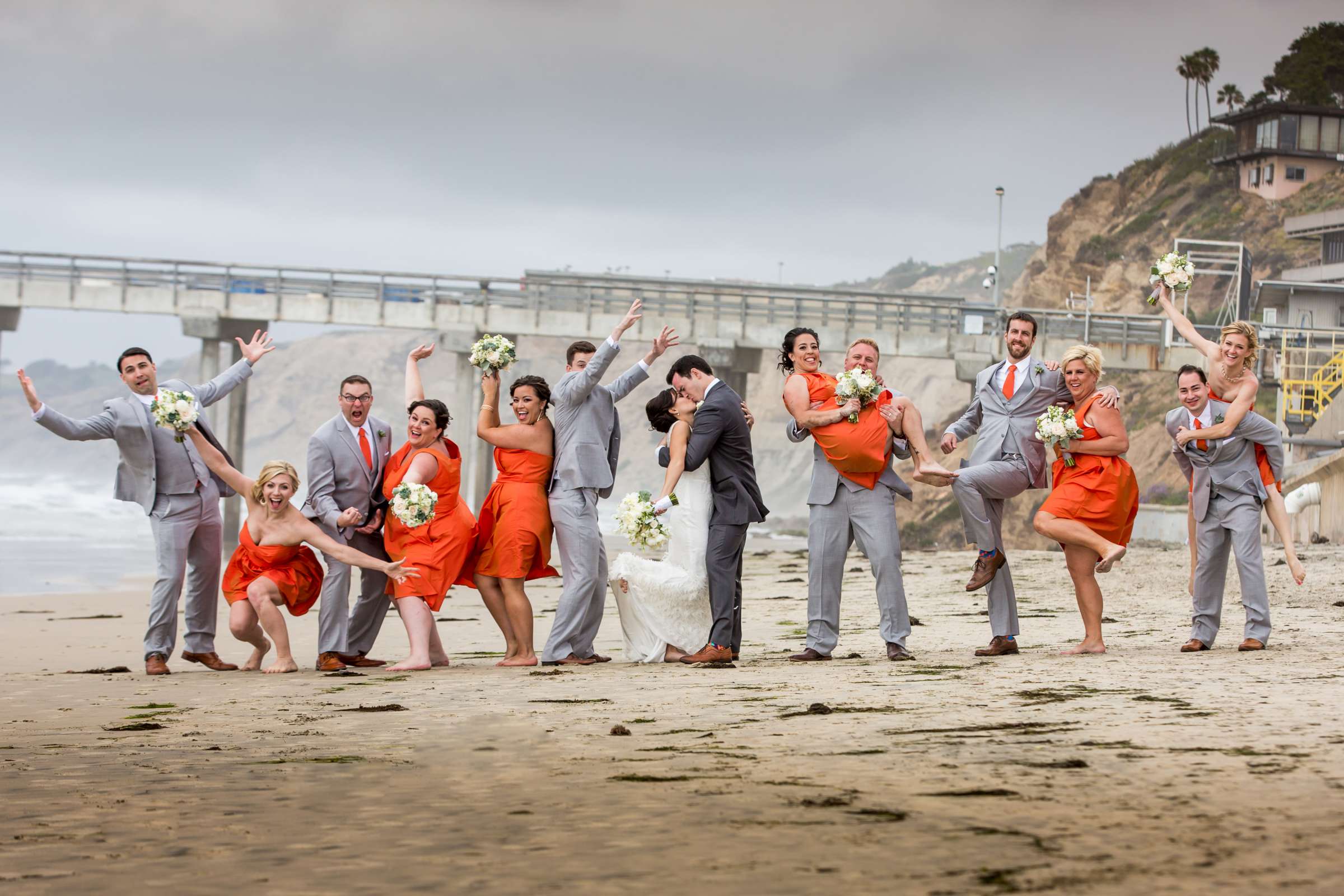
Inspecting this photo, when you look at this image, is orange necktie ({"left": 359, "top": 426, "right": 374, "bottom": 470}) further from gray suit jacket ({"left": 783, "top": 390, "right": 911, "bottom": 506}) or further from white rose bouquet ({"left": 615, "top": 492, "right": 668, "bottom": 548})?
gray suit jacket ({"left": 783, "top": 390, "right": 911, "bottom": 506})

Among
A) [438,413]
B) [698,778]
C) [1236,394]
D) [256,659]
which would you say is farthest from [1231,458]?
[256,659]

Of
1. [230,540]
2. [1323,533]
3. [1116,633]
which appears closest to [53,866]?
[1116,633]

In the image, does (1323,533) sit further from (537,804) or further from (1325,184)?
(1325,184)

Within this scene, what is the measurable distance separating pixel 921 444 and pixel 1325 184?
60.0m

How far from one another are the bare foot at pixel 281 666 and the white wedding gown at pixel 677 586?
206 centimetres

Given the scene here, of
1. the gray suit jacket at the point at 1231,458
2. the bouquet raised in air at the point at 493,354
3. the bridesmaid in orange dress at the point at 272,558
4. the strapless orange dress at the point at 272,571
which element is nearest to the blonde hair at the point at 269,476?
the bridesmaid in orange dress at the point at 272,558

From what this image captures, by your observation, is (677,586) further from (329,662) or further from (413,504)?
(329,662)

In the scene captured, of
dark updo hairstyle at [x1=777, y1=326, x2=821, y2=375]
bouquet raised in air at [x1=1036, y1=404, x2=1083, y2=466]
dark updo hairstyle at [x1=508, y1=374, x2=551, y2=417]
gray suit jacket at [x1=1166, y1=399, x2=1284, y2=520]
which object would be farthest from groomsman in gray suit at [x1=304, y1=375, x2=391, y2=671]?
gray suit jacket at [x1=1166, y1=399, x2=1284, y2=520]

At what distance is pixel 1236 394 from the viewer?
826cm

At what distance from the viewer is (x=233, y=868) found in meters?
3.58

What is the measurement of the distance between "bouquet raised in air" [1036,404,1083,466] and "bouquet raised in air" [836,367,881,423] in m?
0.98

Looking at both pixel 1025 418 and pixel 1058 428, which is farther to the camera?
pixel 1025 418

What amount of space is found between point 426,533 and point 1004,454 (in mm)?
3568

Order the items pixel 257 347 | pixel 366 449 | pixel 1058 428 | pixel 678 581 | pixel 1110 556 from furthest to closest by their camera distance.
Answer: pixel 257 347
pixel 366 449
pixel 678 581
pixel 1058 428
pixel 1110 556
